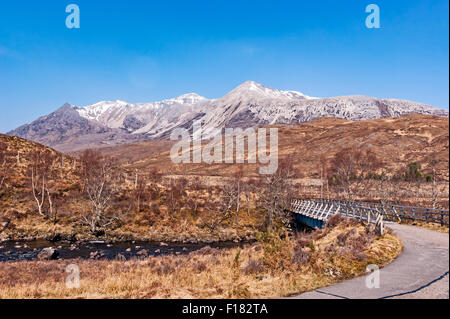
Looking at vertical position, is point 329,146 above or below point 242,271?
above

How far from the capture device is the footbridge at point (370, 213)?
71.7 feet

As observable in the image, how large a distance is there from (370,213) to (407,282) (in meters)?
20.1

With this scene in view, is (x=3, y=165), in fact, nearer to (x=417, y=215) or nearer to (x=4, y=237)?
(x=4, y=237)

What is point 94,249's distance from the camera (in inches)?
1264

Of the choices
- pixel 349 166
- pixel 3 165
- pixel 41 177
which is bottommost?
pixel 41 177

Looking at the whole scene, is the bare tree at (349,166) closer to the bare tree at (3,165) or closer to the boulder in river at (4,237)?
the boulder in river at (4,237)

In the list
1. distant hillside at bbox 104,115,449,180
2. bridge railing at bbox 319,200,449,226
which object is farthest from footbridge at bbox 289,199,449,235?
distant hillside at bbox 104,115,449,180

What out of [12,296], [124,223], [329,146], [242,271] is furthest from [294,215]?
[329,146]

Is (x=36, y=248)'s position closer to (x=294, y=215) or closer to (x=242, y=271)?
(x=242, y=271)

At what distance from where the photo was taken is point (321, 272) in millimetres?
10992

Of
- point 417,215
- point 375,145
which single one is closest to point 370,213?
point 417,215
